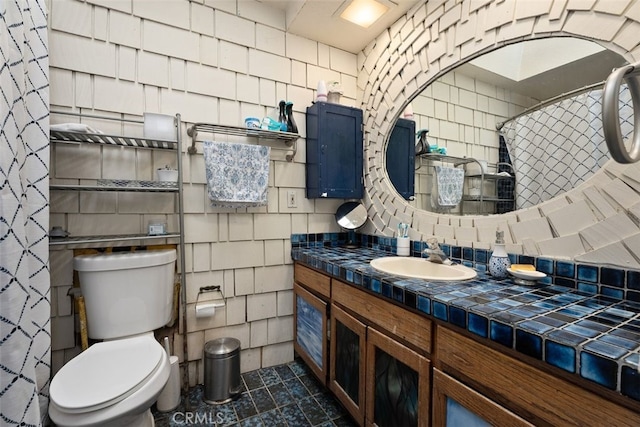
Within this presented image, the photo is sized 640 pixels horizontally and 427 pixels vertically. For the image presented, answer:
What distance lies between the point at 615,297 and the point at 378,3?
6.26 feet

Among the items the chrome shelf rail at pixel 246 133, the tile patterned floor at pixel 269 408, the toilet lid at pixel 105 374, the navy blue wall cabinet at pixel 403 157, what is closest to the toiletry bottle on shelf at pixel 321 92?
the chrome shelf rail at pixel 246 133

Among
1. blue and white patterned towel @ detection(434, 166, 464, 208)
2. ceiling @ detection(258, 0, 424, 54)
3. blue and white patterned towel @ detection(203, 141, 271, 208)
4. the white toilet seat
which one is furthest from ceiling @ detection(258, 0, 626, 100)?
the white toilet seat

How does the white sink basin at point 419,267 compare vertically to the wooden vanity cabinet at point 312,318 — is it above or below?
above

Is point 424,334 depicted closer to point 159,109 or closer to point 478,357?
point 478,357

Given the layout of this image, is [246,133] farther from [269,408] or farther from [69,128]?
[269,408]

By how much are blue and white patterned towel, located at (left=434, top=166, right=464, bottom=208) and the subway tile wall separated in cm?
84

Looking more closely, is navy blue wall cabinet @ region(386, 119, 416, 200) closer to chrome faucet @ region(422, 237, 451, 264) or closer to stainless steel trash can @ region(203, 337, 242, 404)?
chrome faucet @ region(422, 237, 451, 264)

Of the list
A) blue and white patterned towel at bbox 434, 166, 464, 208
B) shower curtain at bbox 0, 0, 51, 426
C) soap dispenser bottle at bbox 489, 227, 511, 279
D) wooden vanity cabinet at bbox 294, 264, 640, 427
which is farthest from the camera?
blue and white patterned towel at bbox 434, 166, 464, 208

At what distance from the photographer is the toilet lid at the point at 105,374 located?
103 cm

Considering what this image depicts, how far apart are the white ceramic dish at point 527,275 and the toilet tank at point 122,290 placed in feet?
5.57

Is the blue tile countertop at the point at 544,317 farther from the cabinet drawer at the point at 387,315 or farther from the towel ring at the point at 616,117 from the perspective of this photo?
the towel ring at the point at 616,117

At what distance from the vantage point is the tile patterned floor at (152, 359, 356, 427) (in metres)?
1.54

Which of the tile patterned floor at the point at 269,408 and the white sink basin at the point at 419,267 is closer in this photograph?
the white sink basin at the point at 419,267

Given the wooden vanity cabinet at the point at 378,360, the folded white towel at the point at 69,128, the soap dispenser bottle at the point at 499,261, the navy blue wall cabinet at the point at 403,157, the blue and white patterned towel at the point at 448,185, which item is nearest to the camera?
the wooden vanity cabinet at the point at 378,360
